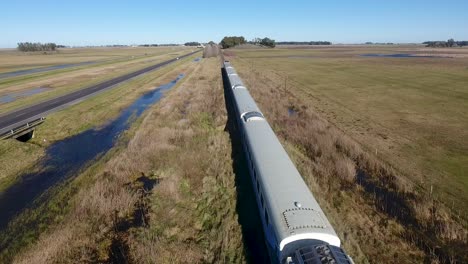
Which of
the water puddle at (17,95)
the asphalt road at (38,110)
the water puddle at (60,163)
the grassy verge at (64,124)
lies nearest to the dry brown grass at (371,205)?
the water puddle at (60,163)

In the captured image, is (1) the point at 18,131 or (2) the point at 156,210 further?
(1) the point at 18,131

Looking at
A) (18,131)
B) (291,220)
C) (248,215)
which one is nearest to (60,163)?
(18,131)

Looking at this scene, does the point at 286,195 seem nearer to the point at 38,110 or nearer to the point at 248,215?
the point at 248,215

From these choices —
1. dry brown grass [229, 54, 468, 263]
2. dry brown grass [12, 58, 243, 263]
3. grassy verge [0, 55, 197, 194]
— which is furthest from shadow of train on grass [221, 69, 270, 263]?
grassy verge [0, 55, 197, 194]

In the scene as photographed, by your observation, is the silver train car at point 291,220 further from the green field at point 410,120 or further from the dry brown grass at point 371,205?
the green field at point 410,120

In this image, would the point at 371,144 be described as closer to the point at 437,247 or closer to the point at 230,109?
the point at 437,247

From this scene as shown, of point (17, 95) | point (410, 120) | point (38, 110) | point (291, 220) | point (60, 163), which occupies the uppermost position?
point (291, 220)
